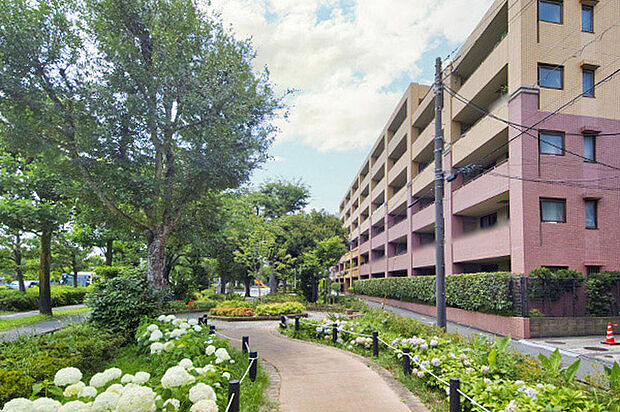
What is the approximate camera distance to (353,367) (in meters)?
9.10

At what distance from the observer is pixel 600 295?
1608cm

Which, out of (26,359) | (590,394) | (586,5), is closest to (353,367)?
(590,394)

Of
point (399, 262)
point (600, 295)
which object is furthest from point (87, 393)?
point (399, 262)

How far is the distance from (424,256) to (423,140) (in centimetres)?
877

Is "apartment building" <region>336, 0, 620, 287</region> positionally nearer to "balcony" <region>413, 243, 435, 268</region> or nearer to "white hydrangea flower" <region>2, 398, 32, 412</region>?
"balcony" <region>413, 243, 435, 268</region>

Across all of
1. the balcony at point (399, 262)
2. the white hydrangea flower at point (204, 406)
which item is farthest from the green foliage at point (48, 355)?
the balcony at point (399, 262)

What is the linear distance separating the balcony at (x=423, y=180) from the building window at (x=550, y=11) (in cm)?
1130

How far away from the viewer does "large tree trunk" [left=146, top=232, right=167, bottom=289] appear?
13477 mm

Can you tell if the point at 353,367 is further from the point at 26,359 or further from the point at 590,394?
the point at 26,359

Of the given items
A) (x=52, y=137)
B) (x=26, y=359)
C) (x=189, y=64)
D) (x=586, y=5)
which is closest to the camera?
(x=26, y=359)

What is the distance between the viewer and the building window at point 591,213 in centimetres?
1791

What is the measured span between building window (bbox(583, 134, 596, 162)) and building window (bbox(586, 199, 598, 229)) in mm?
1977

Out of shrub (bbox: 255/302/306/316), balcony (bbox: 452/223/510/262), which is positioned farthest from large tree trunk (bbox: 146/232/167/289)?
balcony (bbox: 452/223/510/262)

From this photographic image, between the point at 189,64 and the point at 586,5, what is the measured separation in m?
18.8
